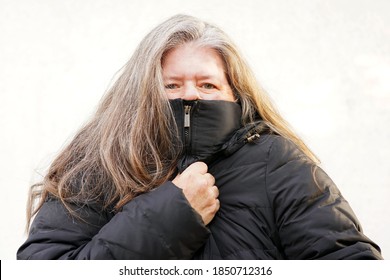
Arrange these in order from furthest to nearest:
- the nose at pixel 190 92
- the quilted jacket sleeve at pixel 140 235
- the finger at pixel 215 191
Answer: the nose at pixel 190 92 → the finger at pixel 215 191 → the quilted jacket sleeve at pixel 140 235

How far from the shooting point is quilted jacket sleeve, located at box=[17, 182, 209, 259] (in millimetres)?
1520

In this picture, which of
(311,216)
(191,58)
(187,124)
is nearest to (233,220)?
(311,216)

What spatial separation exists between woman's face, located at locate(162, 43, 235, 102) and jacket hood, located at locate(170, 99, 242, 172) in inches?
1.7

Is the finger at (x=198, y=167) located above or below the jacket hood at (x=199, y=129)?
below

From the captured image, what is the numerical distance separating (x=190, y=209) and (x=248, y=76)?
0.60 metres

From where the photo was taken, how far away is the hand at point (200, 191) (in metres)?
1.61

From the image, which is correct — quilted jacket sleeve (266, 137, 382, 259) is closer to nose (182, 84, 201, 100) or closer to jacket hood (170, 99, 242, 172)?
jacket hood (170, 99, 242, 172)

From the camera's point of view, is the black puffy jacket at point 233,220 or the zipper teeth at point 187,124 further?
the zipper teeth at point 187,124

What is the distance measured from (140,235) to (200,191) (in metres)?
0.21

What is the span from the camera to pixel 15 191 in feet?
10.4

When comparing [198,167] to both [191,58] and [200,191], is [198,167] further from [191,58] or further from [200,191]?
[191,58]

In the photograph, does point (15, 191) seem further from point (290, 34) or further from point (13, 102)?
point (290, 34)

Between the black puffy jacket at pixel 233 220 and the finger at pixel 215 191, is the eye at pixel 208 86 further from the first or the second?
the finger at pixel 215 191

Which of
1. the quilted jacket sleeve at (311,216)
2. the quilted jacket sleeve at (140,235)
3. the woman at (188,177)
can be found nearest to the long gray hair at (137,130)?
the woman at (188,177)
